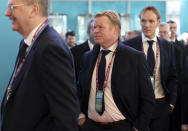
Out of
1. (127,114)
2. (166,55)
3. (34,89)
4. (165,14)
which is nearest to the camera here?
(34,89)

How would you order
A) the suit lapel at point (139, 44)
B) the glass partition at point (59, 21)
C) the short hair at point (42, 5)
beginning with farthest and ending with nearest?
the glass partition at point (59, 21), the suit lapel at point (139, 44), the short hair at point (42, 5)

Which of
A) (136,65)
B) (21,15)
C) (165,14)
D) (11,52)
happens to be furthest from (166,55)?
(165,14)

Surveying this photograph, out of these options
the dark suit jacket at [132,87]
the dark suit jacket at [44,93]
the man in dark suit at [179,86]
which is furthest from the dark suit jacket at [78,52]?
the dark suit jacket at [44,93]

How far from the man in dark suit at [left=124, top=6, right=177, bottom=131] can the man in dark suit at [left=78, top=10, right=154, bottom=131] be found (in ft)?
2.60

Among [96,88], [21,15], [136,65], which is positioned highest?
[21,15]

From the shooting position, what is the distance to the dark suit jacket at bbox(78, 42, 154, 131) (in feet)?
9.79

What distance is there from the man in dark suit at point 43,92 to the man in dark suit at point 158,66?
2.13 metres

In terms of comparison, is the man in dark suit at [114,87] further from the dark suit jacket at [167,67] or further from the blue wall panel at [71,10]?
the blue wall panel at [71,10]

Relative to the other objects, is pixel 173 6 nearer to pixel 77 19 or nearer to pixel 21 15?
pixel 77 19

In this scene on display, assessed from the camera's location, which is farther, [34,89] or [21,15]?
[21,15]

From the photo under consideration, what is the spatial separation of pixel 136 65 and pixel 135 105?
0.39 m

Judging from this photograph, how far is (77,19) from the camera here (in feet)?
52.0

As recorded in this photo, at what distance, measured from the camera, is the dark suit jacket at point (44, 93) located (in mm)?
1809

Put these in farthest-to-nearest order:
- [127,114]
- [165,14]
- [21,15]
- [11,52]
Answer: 1. [165,14]
2. [11,52]
3. [127,114]
4. [21,15]
